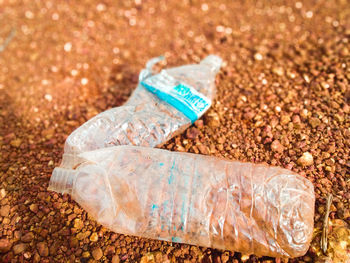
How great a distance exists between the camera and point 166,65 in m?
2.76

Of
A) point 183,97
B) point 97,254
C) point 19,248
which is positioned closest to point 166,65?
point 183,97

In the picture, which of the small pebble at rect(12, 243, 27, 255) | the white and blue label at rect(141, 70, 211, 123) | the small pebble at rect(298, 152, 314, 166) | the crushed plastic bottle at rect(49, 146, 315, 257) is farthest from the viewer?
the white and blue label at rect(141, 70, 211, 123)

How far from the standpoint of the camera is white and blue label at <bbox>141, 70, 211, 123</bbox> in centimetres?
197

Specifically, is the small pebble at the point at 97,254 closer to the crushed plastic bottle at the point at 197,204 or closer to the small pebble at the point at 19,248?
the crushed plastic bottle at the point at 197,204

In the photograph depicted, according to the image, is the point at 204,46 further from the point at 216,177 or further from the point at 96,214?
the point at 96,214

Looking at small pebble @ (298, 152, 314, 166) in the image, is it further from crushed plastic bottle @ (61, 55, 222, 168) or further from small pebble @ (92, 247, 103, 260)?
small pebble @ (92, 247, 103, 260)

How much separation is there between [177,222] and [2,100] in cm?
194

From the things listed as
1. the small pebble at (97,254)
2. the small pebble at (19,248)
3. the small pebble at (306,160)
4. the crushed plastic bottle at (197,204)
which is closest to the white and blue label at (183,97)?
the crushed plastic bottle at (197,204)

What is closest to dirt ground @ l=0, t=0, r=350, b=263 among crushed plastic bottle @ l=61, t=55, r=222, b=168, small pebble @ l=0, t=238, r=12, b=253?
small pebble @ l=0, t=238, r=12, b=253

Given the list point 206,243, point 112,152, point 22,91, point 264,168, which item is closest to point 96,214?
point 112,152

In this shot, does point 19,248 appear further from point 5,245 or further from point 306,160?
point 306,160

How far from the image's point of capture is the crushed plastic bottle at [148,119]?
1.89m

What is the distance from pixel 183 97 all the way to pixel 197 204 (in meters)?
0.74

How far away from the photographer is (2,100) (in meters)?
2.54
